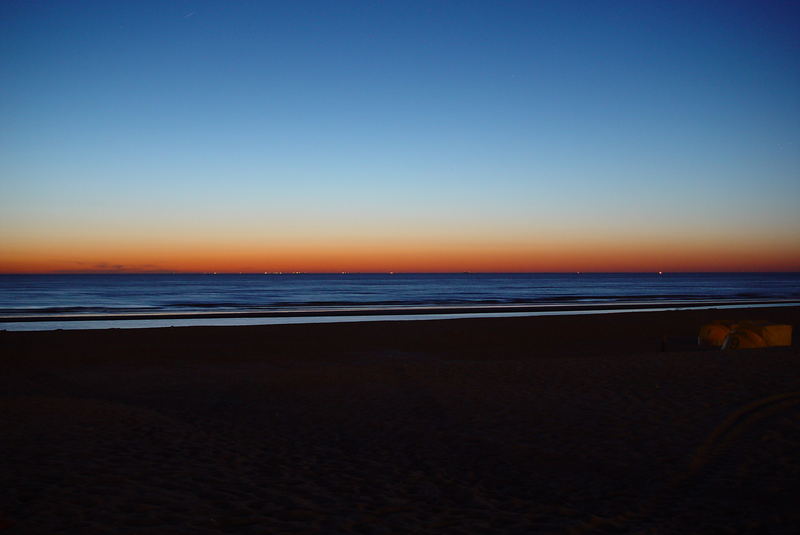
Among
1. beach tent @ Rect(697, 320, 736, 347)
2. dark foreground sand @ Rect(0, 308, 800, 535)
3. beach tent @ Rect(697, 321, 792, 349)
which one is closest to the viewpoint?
dark foreground sand @ Rect(0, 308, 800, 535)

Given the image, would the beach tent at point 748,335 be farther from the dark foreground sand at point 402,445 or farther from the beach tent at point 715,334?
the dark foreground sand at point 402,445

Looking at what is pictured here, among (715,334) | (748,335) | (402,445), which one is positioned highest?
(748,335)

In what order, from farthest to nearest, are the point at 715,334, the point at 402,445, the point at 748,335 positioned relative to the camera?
the point at 715,334 < the point at 748,335 < the point at 402,445

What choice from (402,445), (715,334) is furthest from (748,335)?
(402,445)

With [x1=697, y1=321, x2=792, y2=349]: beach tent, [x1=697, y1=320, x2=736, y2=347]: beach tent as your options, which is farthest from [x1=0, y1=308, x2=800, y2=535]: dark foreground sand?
[x1=697, y1=320, x2=736, y2=347]: beach tent

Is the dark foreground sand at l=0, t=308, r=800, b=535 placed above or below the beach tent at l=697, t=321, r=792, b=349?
below

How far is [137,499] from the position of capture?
5.86 metres

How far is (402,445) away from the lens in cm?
850

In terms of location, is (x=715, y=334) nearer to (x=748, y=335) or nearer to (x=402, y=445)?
(x=748, y=335)

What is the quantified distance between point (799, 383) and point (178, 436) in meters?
11.3

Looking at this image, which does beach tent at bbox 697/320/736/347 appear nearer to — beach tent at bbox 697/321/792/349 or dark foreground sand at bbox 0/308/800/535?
beach tent at bbox 697/321/792/349

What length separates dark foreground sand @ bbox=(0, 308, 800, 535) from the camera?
18.6 feet

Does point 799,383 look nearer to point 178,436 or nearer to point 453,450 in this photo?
point 453,450

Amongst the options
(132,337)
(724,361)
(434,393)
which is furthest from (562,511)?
(132,337)
